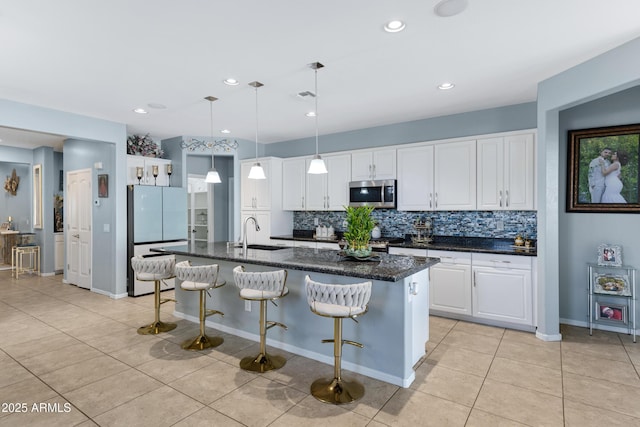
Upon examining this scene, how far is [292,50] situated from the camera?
287 cm

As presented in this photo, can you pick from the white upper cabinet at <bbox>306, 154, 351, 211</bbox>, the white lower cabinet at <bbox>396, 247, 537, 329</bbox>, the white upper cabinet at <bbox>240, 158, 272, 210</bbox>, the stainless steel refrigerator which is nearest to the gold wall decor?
the stainless steel refrigerator

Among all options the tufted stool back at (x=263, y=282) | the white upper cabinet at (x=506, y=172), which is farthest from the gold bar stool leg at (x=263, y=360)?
the white upper cabinet at (x=506, y=172)

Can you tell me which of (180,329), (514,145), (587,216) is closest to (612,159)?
(587,216)

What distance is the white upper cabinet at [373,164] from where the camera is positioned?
16.4ft

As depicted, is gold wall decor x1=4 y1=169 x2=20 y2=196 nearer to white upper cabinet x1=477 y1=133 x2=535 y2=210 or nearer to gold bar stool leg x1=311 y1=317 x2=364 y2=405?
gold bar stool leg x1=311 y1=317 x2=364 y2=405

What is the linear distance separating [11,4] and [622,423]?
468 centimetres

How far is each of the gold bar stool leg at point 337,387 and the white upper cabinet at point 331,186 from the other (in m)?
3.05

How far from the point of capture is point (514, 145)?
4.06 meters

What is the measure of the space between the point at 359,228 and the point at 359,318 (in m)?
0.75

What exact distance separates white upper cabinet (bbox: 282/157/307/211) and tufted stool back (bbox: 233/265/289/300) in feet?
10.1

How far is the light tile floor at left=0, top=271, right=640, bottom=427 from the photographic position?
228 centimetres

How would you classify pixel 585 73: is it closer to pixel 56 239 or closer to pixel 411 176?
pixel 411 176

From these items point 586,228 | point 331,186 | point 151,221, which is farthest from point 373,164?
point 151,221

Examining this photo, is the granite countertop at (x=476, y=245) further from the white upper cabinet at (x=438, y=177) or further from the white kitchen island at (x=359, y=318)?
the white kitchen island at (x=359, y=318)
